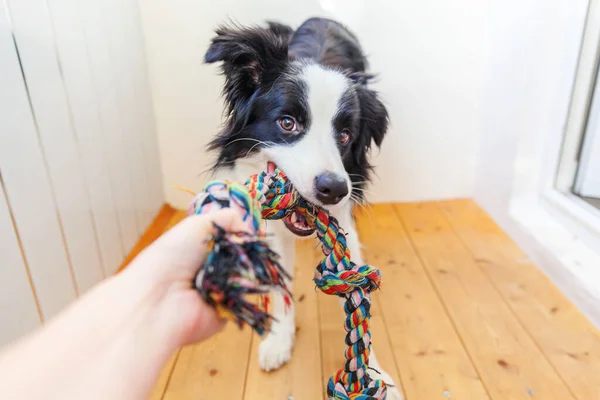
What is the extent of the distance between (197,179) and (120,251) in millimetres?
559

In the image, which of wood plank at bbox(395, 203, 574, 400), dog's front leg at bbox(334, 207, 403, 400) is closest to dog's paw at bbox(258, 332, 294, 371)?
dog's front leg at bbox(334, 207, 403, 400)

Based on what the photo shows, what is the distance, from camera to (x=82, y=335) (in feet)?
1.63

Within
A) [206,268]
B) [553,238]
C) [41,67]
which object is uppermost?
[41,67]

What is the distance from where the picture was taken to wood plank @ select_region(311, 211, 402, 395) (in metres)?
1.13

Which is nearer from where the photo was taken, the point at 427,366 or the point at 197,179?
the point at 427,366

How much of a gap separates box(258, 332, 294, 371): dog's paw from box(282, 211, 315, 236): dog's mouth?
0.29 meters

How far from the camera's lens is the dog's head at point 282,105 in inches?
41.0

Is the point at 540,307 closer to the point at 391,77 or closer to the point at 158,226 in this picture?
the point at 391,77

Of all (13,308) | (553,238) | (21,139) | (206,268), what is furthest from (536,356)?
(21,139)

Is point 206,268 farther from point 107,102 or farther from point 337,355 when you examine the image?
point 107,102

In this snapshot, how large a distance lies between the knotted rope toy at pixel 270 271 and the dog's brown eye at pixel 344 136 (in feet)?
0.68

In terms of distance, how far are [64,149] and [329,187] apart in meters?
0.77

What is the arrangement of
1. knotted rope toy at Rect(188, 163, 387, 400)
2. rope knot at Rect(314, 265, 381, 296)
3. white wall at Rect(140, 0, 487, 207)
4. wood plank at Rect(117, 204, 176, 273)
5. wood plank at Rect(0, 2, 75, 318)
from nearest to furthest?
knotted rope toy at Rect(188, 163, 387, 400)
rope knot at Rect(314, 265, 381, 296)
wood plank at Rect(0, 2, 75, 318)
wood plank at Rect(117, 204, 176, 273)
white wall at Rect(140, 0, 487, 207)

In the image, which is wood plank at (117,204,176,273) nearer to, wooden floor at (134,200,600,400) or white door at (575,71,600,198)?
wooden floor at (134,200,600,400)
